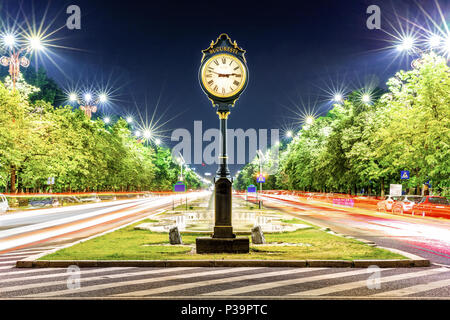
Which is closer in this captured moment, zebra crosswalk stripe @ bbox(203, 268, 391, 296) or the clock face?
zebra crosswalk stripe @ bbox(203, 268, 391, 296)

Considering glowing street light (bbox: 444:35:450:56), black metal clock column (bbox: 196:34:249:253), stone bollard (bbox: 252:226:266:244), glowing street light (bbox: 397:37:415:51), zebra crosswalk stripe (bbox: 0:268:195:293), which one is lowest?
zebra crosswalk stripe (bbox: 0:268:195:293)

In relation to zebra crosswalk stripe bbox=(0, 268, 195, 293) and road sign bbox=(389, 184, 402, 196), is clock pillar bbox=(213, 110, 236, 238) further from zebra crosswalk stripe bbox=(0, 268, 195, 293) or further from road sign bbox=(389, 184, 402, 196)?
road sign bbox=(389, 184, 402, 196)

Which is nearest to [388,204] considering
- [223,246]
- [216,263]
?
[223,246]

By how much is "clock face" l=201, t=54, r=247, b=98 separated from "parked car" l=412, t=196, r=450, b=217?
70.3 ft

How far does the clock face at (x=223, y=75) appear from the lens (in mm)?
11328

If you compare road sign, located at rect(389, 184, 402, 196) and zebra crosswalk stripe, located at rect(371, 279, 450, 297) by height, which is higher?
road sign, located at rect(389, 184, 402, 196)

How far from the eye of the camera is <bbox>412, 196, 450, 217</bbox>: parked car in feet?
88.6

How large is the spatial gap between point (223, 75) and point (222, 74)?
0.13 feet

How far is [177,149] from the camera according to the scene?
121 metres

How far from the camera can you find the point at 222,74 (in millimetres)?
11336

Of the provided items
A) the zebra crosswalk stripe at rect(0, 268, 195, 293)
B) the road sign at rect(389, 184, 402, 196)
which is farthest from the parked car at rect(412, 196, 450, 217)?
the zebra crosswalk stripe at rect(0, 268, 195, 293)

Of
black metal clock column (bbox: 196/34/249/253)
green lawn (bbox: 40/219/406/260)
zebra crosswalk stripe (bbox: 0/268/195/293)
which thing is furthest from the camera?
black metal clock column (bbox: 196/34/249/253)
